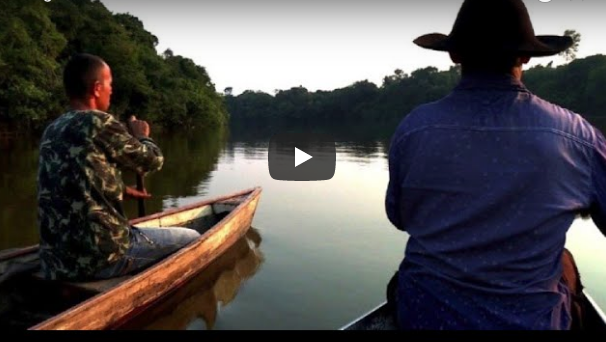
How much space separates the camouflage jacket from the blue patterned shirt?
2339 millimetres

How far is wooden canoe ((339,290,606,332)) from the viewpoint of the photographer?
2.46 metres

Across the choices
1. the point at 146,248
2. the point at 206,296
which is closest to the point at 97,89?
the point at 146,248

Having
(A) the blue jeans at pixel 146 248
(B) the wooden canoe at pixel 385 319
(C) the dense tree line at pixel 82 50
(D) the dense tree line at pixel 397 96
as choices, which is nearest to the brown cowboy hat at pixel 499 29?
(B) the wooden canoe at pixel 385 319

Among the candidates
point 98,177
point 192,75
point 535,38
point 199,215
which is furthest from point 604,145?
point 192,75

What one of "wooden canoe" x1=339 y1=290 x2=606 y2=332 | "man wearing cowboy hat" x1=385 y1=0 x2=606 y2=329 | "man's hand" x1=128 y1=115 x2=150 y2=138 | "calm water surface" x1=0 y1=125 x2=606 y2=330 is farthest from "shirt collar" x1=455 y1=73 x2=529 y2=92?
"calm water surface" x1=0 y1=125 x2=606 y2=330

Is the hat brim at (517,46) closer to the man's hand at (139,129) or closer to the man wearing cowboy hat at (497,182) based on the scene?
the man wearing cowboy hat at (497,182)

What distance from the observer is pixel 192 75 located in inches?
2554

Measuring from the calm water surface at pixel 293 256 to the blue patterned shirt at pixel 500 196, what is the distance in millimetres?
3122

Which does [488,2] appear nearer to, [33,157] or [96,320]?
[96,320]

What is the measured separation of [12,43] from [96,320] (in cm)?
2506

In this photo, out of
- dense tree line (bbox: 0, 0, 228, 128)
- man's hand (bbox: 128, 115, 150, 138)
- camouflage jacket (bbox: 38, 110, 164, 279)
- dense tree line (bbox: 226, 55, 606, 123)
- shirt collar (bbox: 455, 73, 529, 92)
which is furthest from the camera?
dense tree line (bbox: 226, 55, 606, 123)

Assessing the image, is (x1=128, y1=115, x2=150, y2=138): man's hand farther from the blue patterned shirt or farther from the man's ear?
the blue patterned shirt

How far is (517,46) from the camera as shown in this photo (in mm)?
1667

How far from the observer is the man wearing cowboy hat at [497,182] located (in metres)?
1.58
